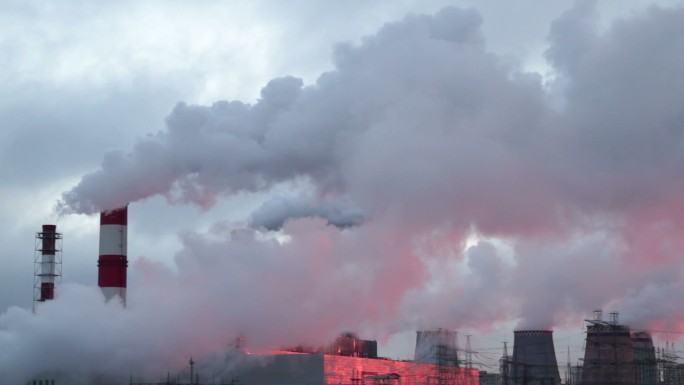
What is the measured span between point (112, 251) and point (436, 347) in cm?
3499

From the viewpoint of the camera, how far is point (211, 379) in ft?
201

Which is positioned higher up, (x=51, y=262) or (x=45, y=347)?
(x=51, y=262)

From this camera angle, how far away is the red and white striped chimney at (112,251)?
5780cm

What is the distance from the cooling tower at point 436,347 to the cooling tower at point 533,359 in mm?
5785

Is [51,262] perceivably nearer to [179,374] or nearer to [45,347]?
[45,347]

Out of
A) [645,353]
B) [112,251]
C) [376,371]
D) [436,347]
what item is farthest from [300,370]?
[645,353]

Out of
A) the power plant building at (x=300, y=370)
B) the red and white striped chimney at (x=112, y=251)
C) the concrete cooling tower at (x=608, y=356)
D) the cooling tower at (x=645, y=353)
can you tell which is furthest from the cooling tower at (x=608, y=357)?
the red and white striped chimney at (x=112, y=251)

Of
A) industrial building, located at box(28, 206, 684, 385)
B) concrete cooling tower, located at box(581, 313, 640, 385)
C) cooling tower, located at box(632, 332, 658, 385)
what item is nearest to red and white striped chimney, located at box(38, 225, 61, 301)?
industrial building, located at box(28, 206, 684, 385)

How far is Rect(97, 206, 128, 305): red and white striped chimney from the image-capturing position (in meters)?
57.8

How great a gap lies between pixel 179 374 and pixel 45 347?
903 cm

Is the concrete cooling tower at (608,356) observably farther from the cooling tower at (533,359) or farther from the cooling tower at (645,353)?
the cooling tower at (645,353)

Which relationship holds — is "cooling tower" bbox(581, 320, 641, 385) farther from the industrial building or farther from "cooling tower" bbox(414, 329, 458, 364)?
"cooling tower" bbox(414, 329, 458, 364)

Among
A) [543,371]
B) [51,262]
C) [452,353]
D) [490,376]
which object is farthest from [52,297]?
[490,376]

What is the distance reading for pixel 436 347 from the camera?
8181 cm
